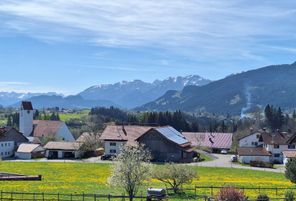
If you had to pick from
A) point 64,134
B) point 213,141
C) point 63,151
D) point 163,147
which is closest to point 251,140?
point 213,141

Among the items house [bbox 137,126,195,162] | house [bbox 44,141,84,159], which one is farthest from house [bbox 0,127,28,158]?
house [bbox 137,126,195,162]

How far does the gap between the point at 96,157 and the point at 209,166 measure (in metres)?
28.4

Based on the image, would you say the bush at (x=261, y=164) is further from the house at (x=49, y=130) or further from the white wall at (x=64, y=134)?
the white wall at (x=64, y=134)

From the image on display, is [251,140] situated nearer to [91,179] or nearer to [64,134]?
[64,134]

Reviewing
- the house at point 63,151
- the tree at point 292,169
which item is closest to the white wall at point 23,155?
the house at point 63,151

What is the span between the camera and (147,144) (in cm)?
10631

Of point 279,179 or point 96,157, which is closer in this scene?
point 279,179

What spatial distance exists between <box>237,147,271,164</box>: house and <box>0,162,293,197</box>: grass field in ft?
54.3

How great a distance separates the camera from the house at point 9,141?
118062 millimetres

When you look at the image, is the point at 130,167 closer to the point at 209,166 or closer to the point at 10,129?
the point at 209,166

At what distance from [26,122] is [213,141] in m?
48.6

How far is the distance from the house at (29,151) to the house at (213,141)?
38905 mm

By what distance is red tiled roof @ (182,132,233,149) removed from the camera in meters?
133

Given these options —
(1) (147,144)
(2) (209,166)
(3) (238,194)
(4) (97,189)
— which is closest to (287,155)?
(2) (209,166)
